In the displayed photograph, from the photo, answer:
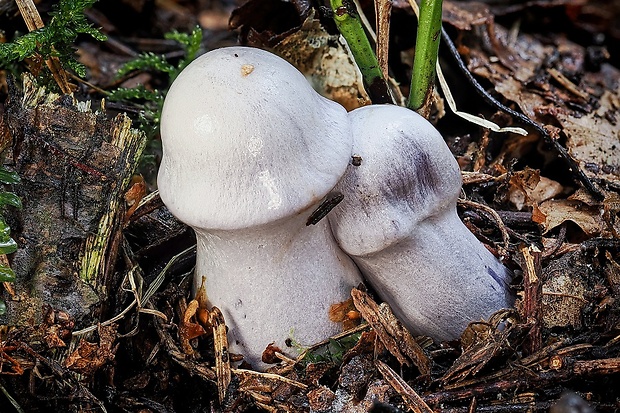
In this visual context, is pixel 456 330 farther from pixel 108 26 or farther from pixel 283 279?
pixel 108 26

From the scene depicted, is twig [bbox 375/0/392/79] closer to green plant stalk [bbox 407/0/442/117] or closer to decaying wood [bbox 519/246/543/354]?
green plant stalk [bbox 407/0/442/117]

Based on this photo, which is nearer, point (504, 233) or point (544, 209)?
point (504, 233)

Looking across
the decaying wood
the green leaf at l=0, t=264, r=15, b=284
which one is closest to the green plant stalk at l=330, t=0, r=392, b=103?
the decaying wood

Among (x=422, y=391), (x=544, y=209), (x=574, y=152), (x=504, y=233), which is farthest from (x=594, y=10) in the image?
(x=422, y=391)

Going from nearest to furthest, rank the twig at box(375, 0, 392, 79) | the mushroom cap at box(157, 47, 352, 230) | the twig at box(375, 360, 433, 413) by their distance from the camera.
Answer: the mushroom cap at box(157, 47, 352, 230)
the twig at box(375, 360, 433, 413)
the twig at box(375, 0, 392, 79)

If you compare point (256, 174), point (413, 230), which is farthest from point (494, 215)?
point (256, 174)

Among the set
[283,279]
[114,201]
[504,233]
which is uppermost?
[114,201]

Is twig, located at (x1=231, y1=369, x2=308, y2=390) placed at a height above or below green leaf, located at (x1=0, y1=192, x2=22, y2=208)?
below
